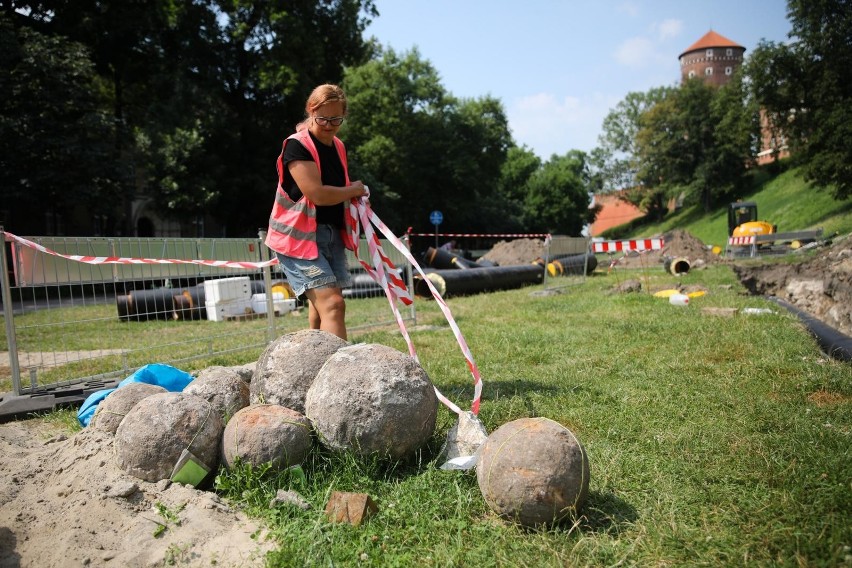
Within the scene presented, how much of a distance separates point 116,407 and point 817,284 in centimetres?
1187

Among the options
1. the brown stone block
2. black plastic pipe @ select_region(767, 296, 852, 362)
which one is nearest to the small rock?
the brown stone block

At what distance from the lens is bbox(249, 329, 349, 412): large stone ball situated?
11.2ft

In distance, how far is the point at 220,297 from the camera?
8820mm

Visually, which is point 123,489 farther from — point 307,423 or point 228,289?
point 228,289

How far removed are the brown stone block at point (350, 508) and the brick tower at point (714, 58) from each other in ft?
280

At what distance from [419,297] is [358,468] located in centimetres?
1002

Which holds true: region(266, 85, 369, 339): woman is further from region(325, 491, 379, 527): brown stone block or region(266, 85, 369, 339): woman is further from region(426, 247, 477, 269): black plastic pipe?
region(426, 247, 477, 269): black plastic pipe

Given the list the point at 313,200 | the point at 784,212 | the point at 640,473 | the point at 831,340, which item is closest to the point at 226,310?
the point at 313,200

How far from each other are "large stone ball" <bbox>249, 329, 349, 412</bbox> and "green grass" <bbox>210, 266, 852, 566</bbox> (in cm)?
45

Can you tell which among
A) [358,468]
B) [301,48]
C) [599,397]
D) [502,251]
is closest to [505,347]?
[599,397]

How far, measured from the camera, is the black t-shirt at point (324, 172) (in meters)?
4.01

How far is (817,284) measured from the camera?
10891 millimetres

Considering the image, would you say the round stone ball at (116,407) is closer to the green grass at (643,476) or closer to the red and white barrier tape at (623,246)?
the green grass at (643,476)

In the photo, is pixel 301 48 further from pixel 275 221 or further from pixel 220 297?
pixel 275 221
